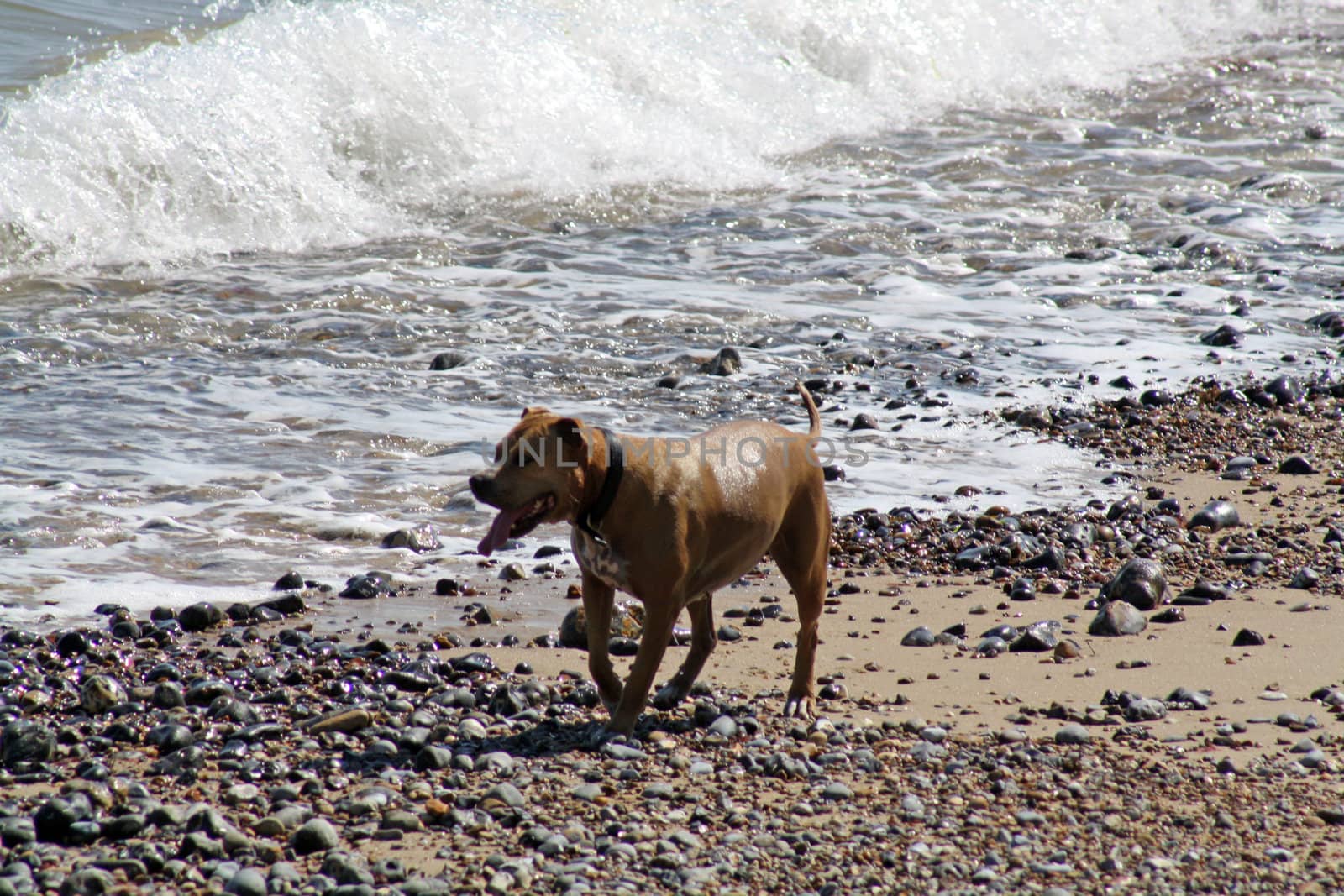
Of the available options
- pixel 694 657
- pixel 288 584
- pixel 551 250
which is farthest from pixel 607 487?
pixel 551 250

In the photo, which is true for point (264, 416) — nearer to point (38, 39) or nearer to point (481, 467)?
point (481, 467)

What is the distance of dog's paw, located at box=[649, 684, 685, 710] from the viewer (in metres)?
5.23

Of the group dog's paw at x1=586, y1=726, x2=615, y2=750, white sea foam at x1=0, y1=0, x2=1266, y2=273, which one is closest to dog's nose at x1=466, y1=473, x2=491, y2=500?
dog's paw at x1=586, y1=726, x2=615, y2=750

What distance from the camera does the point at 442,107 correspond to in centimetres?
1684

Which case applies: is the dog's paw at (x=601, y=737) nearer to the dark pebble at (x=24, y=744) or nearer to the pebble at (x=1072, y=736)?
the pebble at (x=1072, y=736)

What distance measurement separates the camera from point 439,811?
398cm

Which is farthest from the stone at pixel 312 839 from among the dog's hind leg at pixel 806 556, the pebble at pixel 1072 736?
the pebble at pixel 1072 736

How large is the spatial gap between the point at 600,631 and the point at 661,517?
52cm

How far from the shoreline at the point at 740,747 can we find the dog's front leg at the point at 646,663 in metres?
0.09

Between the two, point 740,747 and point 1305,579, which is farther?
point 1305,579

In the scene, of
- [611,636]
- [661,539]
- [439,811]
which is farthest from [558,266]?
[439,811]

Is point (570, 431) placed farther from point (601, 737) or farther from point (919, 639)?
point (919, 639)

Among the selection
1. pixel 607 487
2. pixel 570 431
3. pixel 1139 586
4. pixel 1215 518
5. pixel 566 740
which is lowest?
pixel 566 740

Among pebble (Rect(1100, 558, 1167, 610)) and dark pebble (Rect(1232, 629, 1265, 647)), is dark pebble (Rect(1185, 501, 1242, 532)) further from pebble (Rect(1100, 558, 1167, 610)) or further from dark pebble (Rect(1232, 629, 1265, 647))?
dark pebble (Rect(1232, 629, 1265, 647))
